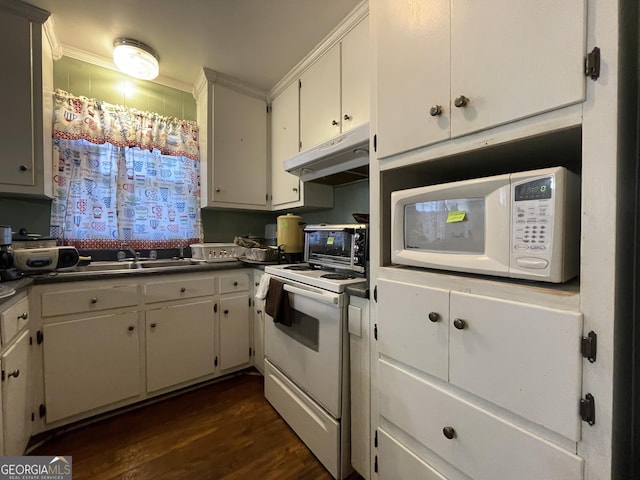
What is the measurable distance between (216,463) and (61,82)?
2663 millimetres

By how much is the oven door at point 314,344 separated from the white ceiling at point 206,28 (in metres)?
1.59

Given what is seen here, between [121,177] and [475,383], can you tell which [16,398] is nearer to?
[121,177]

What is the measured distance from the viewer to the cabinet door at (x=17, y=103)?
155 cm

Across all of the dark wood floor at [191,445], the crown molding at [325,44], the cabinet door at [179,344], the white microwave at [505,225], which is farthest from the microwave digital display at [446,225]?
the cabinet door at [179,344]

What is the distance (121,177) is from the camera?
213 centimetres

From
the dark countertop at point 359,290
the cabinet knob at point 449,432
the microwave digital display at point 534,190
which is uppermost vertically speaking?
the microwave digital display at point 534,190

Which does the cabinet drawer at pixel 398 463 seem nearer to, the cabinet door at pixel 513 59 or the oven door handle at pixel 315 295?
the oven door handle at pixel 315 295

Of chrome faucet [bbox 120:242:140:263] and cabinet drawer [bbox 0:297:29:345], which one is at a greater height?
chrome faucet [bbox 120:242:140:263]

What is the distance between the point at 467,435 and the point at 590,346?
438 millimetres

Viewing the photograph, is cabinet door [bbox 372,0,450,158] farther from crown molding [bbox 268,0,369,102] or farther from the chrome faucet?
the chrome faucet

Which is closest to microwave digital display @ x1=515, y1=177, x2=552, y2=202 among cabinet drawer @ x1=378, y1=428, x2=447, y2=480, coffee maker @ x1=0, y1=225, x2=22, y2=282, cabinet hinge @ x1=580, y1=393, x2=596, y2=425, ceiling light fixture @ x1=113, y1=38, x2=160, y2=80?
cabinet hinge @ x1=580, y1=393, x2=596, y2=425

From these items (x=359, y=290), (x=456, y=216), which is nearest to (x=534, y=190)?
(x=456, y=216)

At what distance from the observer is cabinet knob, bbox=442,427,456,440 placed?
2.74ft

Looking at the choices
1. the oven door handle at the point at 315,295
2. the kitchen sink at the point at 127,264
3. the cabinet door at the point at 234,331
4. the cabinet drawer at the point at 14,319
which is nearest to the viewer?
the cabinet drawer at the point at 14,319
